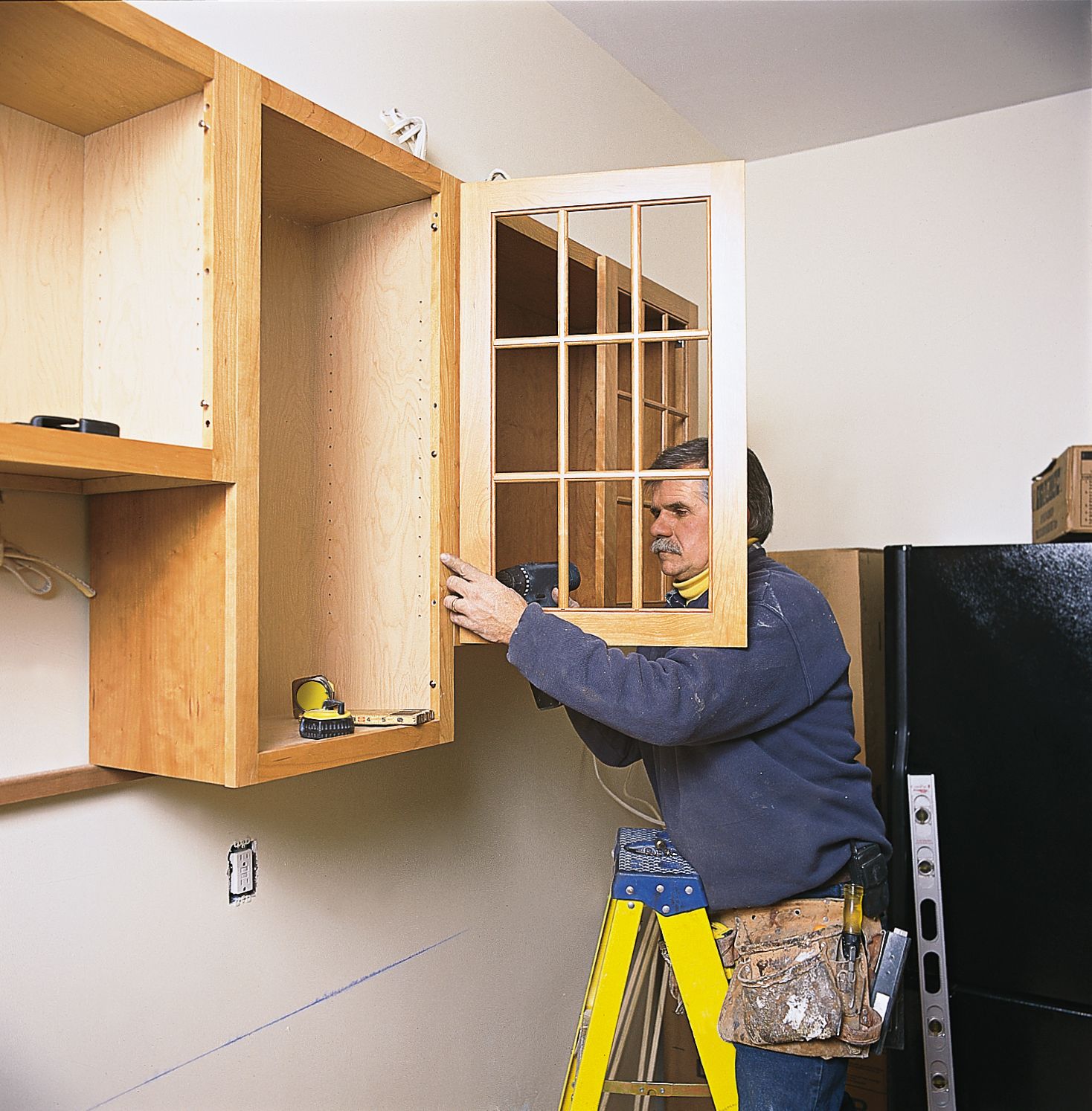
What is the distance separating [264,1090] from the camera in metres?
1.56

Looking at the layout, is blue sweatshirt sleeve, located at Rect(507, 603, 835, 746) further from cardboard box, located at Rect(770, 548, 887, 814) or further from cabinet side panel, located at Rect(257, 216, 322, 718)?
cardboard box, located at Rect(770, 548, 887, 814)

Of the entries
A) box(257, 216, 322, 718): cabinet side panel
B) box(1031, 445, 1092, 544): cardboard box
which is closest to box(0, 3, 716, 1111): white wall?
box(257, 216, 322, 718): cabinet side panel

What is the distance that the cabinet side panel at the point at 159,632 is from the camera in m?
1.16

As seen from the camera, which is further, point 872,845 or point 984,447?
point 984,447

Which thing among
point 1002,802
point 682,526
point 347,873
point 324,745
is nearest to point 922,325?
point 1002,802

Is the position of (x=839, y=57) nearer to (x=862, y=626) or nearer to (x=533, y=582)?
(x=862, y=626)

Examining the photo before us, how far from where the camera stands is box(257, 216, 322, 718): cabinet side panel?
155 cm

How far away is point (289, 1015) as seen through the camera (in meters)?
1.60

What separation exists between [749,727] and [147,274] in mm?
1092

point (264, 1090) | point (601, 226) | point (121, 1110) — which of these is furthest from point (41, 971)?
point (601, 226)

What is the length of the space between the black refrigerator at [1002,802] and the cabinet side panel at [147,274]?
4.99ft

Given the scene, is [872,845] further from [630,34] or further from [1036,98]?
[1036,98]

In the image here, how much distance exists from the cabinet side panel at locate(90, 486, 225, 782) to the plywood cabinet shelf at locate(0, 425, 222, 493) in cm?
4

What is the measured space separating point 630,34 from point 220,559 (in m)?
1.97
